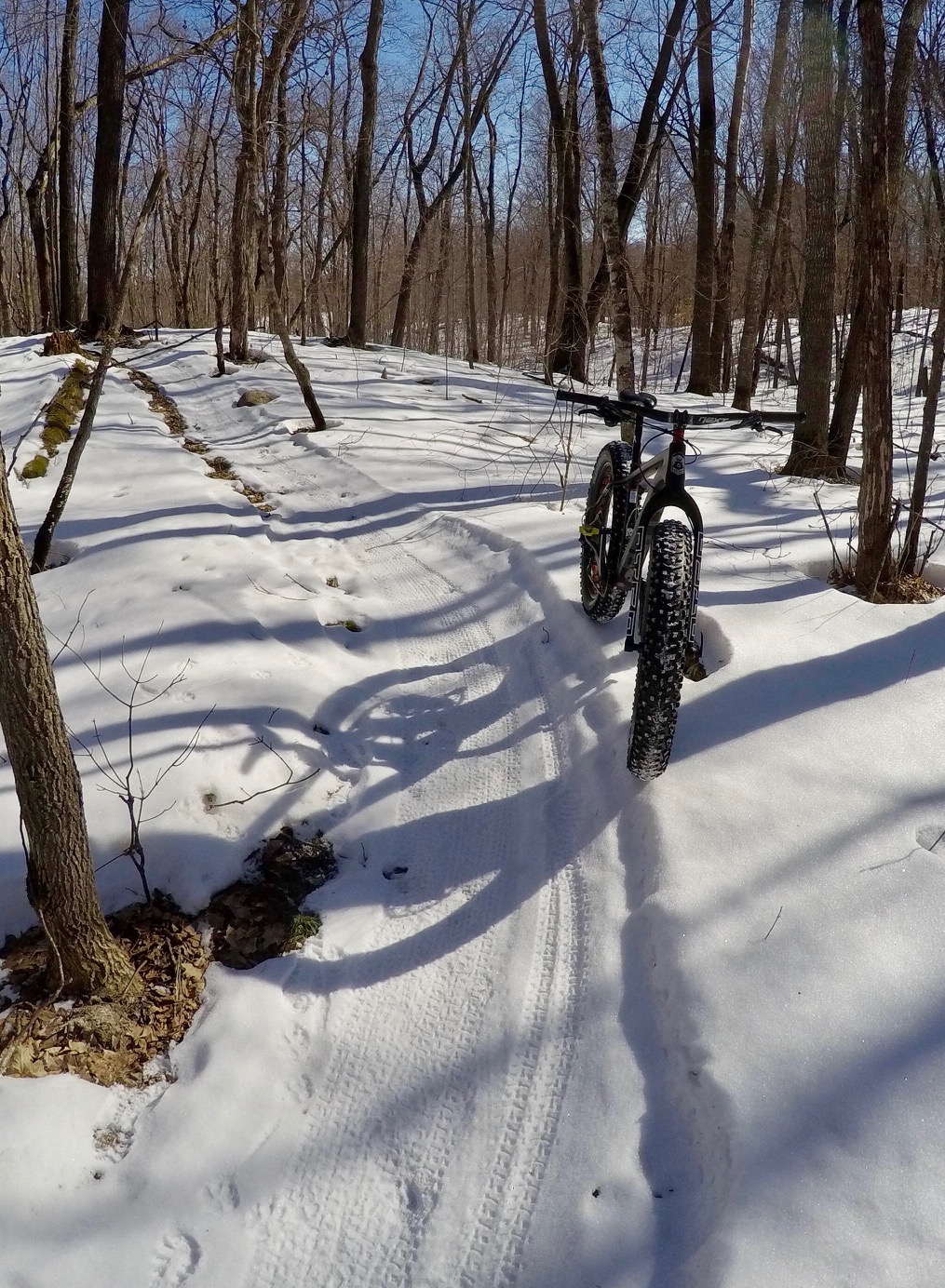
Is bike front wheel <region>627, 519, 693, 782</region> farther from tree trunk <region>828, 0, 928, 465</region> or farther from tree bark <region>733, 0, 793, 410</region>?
tree bark <region>733, 0, 793, 410</region>

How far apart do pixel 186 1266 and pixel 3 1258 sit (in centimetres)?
38

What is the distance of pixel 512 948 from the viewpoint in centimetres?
258

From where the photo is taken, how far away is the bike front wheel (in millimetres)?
2828

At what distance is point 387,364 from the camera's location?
14133 mm

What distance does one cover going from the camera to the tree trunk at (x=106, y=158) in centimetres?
1207

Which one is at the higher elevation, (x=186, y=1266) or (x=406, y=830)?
(x=406, y=830)

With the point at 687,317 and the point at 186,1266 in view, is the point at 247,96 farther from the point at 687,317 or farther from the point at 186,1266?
the point at 687,317

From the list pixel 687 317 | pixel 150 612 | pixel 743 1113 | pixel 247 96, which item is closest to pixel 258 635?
pixel 150 612

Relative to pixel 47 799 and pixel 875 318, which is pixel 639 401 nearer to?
pixel 875 318

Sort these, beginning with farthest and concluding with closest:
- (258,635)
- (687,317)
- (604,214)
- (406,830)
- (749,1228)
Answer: (687,317) → (604,214) → (258,635) → (406,830) → (749,1228)

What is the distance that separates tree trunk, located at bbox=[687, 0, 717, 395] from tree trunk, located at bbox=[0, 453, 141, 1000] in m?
11.9

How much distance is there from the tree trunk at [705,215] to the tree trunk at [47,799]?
39.1 ft

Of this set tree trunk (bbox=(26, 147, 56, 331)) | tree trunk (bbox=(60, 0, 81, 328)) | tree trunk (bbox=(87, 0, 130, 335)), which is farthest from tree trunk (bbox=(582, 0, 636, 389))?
tree trunk (bbox=(26, 147, 56, 331))

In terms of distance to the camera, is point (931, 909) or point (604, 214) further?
point (604, 214)
